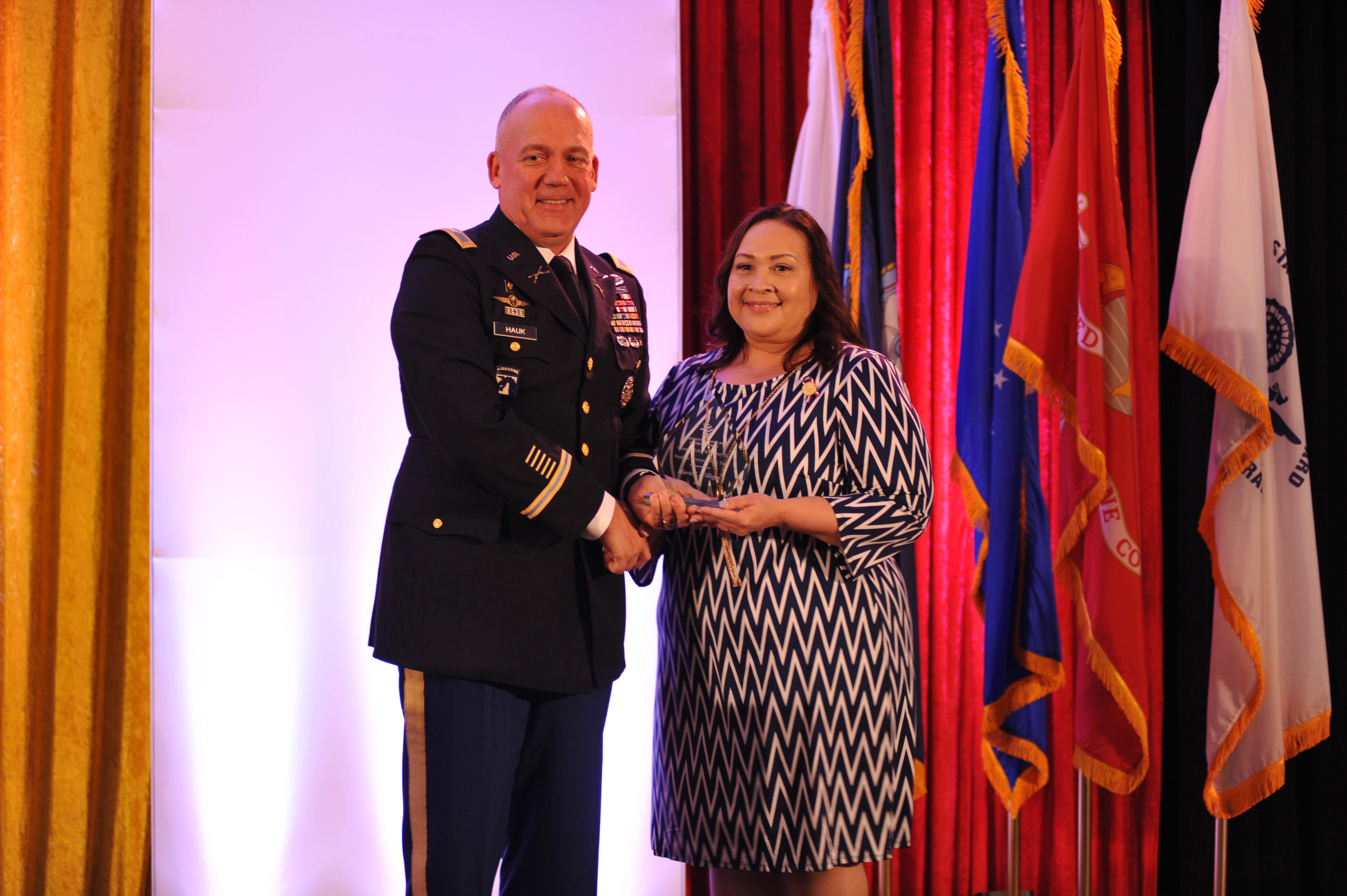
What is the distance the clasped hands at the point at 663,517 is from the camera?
1.65 meters

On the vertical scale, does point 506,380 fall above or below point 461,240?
below

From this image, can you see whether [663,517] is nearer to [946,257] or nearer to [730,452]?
[730,452]

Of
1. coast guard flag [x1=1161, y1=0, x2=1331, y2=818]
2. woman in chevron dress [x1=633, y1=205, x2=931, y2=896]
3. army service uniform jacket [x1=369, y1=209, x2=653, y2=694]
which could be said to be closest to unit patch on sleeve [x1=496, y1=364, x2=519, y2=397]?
army service uniform jacket [x1=369, y1=209, x2=653, y2=694]

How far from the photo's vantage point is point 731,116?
2758 mm

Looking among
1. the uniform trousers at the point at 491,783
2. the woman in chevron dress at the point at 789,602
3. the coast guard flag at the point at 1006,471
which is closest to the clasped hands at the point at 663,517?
the woman in chevron dress at the point at 789,602

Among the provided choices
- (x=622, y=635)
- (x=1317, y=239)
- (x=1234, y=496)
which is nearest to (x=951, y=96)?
(x=1317, y=239)

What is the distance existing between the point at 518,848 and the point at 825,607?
2.34 ft

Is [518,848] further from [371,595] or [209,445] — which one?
[209,445]

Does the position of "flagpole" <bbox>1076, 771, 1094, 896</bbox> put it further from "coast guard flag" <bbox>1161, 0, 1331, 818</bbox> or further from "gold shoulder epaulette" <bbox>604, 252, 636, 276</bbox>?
"gold shoulder epaulette" <bbox>604, 252, 636, 276</bbox>

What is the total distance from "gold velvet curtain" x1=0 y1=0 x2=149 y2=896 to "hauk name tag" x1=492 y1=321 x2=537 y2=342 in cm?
143

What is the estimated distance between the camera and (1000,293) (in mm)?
2527

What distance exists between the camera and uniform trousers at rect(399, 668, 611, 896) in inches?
60.8

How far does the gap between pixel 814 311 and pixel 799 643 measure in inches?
27.3

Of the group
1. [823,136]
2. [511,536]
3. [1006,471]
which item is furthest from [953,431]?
[511,536]
